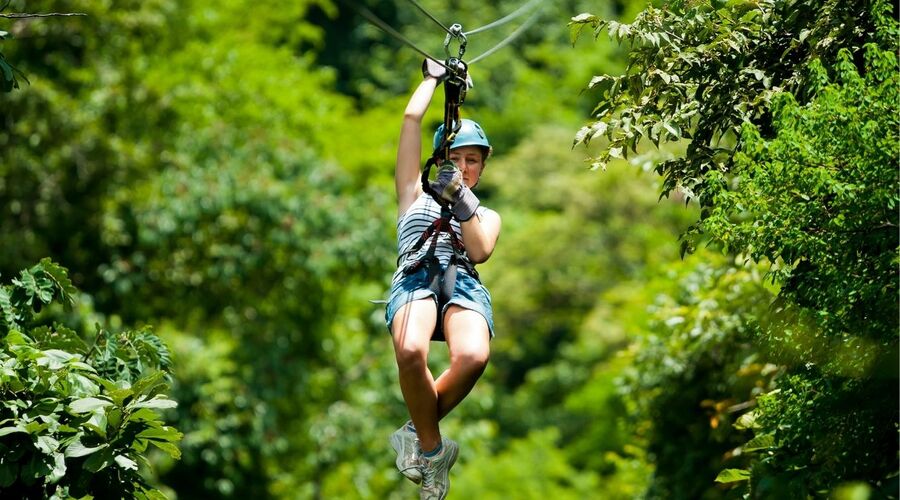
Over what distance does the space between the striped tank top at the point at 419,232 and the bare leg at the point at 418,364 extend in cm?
25

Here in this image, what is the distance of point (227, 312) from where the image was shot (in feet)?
53.6

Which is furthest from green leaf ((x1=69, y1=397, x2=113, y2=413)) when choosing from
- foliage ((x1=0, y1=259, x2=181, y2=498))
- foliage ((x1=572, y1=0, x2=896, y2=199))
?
foliage ((x1=572, y1=0, x2=896, y2=199))

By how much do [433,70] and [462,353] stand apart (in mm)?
1328

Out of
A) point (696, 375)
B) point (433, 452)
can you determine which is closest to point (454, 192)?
point (433, 452)

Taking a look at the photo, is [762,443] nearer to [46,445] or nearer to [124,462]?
[124,462]

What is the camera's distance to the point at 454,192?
5.21 metres

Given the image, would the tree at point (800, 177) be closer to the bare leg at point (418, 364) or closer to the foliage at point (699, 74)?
the foliage at point (699, 74)

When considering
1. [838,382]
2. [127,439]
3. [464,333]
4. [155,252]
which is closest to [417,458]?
[464,333]

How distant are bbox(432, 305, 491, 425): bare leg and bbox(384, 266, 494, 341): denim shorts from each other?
37 mm

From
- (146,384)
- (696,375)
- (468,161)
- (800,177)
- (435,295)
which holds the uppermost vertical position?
(696,375)

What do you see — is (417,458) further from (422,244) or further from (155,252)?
(155,252)

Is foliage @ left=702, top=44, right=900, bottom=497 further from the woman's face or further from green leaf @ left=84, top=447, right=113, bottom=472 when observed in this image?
green leaf @ left=84, top=447, right=113, bottom=472

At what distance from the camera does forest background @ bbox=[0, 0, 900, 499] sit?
4.68 metres

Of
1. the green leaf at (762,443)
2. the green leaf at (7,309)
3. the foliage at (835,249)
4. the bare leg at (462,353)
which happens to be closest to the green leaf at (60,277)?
the green leaf at (7,309)
